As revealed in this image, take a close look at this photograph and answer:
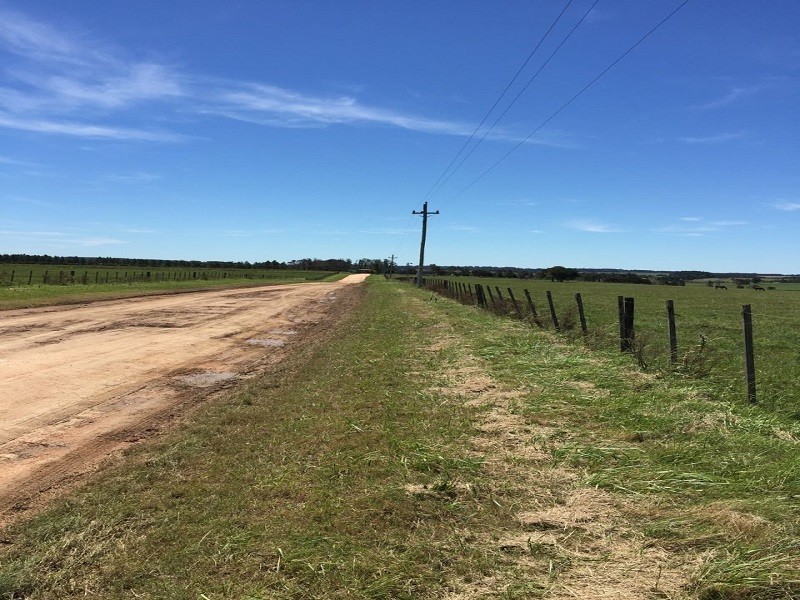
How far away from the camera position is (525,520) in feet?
12.2

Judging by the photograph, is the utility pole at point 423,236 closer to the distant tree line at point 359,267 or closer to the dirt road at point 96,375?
the dirt road at point 96,375

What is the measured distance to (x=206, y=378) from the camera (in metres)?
9.06

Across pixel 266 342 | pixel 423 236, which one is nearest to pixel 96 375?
pixel 266 342

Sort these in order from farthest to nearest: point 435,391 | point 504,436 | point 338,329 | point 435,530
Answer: point 338,329 < point 435,391 < point 504,436 < point 435,530

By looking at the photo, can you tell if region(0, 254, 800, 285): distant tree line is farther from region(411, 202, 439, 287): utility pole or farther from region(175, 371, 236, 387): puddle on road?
region(175, 371, 236, 387): puddle on road

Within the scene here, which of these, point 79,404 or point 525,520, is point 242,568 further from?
point 79,404

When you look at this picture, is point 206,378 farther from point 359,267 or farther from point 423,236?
point 359,267

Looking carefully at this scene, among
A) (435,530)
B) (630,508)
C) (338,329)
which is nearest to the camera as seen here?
(435,530)

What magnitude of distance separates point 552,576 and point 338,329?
14.0 metres

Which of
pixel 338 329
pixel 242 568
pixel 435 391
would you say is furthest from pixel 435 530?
pixel 338 329

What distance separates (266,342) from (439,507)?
34.7 ft

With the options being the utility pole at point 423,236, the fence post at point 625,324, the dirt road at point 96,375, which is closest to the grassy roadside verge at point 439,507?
the dirt road at point 96,375

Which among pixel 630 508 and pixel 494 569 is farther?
pixel 630 508

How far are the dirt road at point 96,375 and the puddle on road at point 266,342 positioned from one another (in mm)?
27
